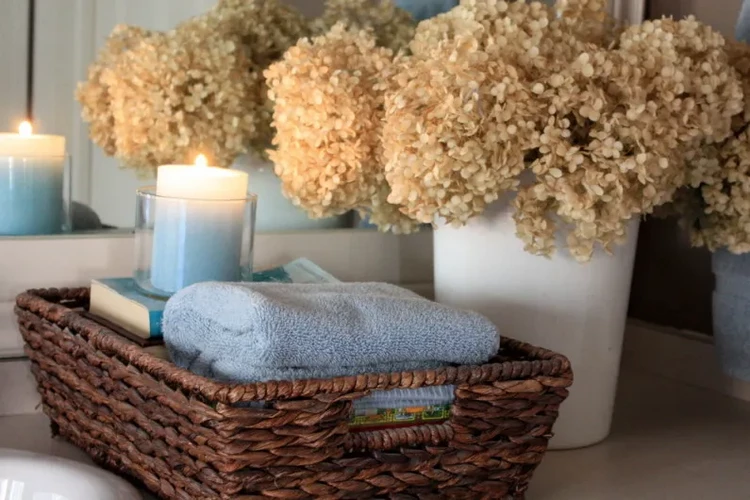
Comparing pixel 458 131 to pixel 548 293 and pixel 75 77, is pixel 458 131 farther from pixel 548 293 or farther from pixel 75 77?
pixel 75 77

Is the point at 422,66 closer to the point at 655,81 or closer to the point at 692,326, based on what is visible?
the point at 655,81

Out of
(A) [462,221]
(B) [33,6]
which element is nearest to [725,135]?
(A) [462,221]

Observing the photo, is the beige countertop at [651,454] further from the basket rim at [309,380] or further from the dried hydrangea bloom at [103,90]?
the dried hydrangea bloom at [103,90]

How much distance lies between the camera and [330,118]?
0.93 meters

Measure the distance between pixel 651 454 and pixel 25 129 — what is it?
0.72 meters

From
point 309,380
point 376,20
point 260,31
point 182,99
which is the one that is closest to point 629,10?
point 376,20

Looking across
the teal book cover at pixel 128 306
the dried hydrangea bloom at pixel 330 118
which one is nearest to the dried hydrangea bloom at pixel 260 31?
the dried hydrangea bloom at pixel 330 118

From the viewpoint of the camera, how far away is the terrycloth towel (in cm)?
67

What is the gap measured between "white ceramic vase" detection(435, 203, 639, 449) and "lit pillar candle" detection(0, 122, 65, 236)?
408 mm

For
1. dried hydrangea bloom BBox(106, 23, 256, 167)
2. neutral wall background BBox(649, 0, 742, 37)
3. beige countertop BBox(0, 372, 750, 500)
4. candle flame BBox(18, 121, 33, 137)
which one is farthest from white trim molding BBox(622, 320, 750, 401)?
candle flame BBox(18, 121, 33, 137)

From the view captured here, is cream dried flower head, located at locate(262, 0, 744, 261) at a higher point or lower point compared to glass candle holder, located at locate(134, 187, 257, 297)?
higher

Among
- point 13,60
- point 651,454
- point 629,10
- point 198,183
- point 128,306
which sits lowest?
point 651,454

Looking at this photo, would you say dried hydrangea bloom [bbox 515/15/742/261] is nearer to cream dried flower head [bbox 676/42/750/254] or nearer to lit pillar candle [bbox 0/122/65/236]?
cream dried flower head [bbox 676/42/750/254]

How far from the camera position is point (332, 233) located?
1.15m
